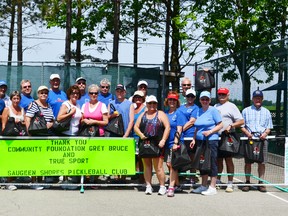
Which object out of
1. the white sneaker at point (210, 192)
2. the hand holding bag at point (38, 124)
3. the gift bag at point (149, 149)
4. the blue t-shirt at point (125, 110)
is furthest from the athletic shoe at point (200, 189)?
the hand holding bag at point (38, 124)

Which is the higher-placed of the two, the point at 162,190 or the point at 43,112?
the point at 43,112

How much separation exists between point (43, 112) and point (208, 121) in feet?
9.19

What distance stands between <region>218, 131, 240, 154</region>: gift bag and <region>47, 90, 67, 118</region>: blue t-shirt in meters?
2.97

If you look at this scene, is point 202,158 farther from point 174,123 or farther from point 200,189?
point 174,123

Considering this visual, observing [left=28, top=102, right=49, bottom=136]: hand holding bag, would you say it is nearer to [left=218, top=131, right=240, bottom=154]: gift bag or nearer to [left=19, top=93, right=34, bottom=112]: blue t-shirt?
[left=19, top=93, right=34, bottom=112]: blue t-shirt

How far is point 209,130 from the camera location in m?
8.77

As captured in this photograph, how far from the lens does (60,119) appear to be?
8.98 meters

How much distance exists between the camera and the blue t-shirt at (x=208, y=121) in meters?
8.77

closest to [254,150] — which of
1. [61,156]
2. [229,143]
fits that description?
[229,143]

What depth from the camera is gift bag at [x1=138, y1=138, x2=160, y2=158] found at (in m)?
8.69

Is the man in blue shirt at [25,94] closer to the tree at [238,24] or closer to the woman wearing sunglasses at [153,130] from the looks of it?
the woman wearing sunglasses at [153,130]

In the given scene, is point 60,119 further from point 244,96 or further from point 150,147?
point 244,96

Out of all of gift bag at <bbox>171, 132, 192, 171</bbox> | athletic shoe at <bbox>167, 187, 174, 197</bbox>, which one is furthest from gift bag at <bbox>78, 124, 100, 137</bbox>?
athletic shoe at <bbox>167, 187, 174, 197</bbox>

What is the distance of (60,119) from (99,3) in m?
15.8
